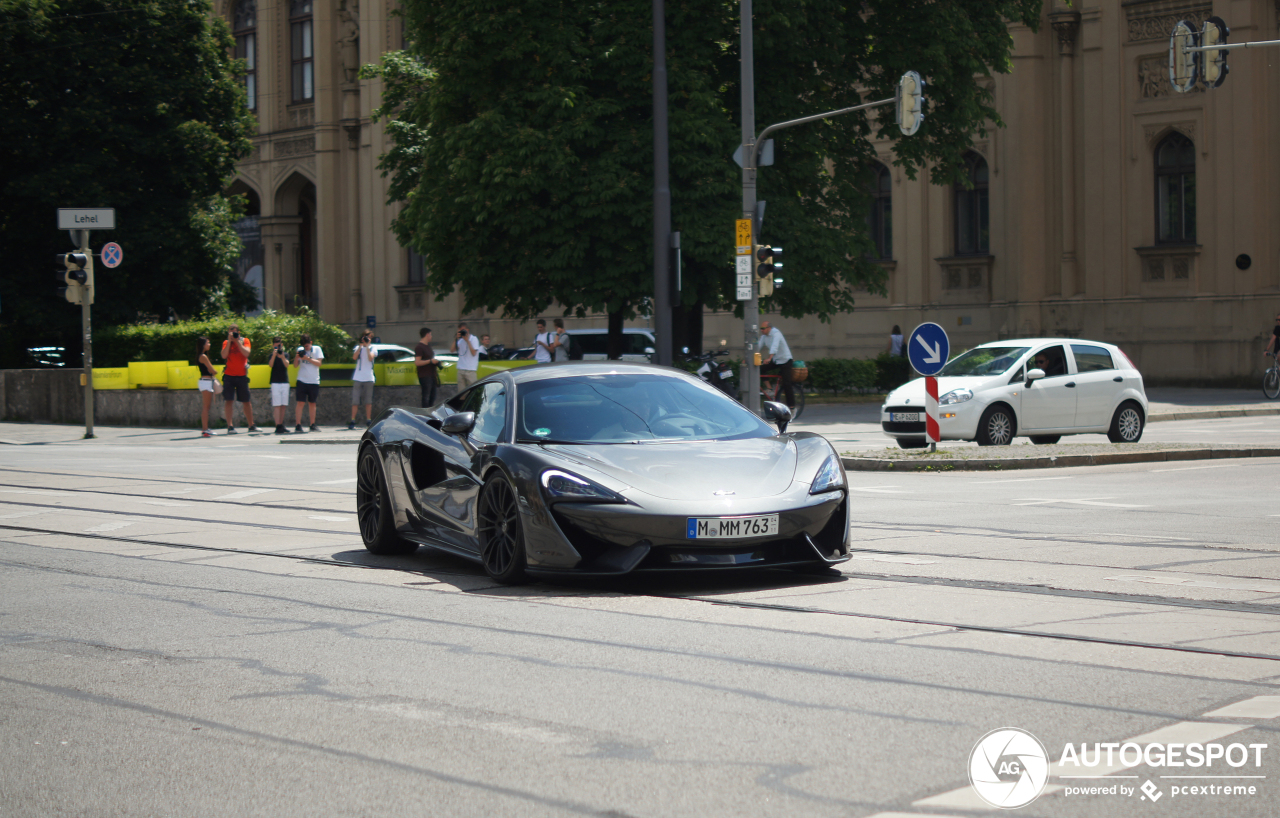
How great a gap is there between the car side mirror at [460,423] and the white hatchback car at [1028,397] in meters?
11.3

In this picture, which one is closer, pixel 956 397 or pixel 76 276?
pixel 956 397

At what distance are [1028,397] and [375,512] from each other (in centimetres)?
1214

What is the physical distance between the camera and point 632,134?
29188 mm

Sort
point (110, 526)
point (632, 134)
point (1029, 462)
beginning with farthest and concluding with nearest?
point (632, 134) → point (1029, 462) → point (110, 526)

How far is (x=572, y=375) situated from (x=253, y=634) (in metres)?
3.14

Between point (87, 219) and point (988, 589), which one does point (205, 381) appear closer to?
point (87, 219)

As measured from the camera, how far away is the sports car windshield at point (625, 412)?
906 centimetres

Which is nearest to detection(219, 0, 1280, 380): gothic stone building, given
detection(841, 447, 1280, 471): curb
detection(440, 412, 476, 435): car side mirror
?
detection(841, 447, 1280, 471): curb

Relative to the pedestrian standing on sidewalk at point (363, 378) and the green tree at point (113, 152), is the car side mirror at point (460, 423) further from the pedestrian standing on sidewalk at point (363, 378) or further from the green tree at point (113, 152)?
the green tree at point (113, 152)

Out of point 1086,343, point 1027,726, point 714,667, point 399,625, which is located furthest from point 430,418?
point 1086,343

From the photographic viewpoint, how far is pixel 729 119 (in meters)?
30.8

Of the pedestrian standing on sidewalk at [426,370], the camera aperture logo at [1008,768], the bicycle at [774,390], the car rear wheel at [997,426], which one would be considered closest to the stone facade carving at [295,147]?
the pedestrian standing on sidewalk at [426,370]

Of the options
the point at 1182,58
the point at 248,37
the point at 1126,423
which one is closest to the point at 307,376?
the point at 1126,423

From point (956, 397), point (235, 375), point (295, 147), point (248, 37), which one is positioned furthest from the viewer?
point (248, 37)
